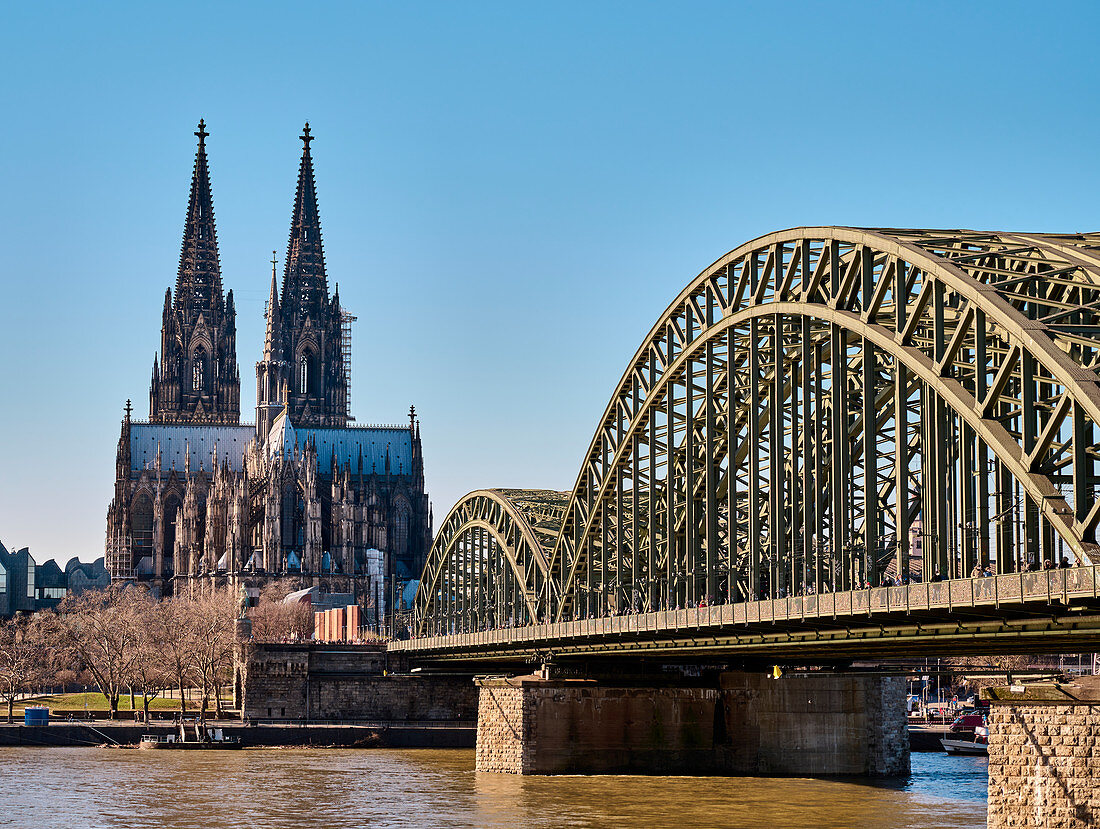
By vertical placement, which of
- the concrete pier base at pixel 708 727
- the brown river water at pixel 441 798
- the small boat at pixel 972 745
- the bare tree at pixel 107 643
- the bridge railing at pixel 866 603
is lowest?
the small boat at pixel 972 745

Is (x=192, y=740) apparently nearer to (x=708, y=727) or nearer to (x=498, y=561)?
(x=498, y=561)

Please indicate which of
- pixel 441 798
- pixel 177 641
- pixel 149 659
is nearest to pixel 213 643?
pixel 177 641

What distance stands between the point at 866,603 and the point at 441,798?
28671 mm

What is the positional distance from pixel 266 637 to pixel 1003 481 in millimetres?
126791

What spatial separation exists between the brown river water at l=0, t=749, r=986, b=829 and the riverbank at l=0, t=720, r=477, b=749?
18731 mm

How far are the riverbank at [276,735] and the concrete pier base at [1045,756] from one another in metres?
66.8

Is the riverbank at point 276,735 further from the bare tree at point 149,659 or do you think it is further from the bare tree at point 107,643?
the bare tree at point 149,659

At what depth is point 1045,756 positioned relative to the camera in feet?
154

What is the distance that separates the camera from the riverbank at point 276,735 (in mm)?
109500

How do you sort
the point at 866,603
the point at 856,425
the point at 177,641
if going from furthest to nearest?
1. the point at 177,641
2. the point at 856,425
3. the point at 866,603

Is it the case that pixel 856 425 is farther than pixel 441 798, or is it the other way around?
pixel 441 798

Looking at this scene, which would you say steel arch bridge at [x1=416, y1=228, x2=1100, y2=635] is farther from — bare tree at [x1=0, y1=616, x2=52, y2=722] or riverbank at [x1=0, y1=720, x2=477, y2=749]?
bare tree at [x1=0, y1=616, x2=52, y2=722]

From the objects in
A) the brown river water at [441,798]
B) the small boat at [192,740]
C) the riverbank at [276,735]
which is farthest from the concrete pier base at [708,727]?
the riverbank at [276,735]

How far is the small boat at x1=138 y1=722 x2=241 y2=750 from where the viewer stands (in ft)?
347
